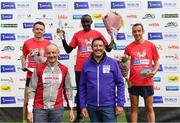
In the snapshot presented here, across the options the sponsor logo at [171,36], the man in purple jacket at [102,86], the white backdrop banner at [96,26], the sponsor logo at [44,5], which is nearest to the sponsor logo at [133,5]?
the white backdrop banner at [96,26]

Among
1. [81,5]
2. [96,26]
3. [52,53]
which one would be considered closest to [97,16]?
[96,26]

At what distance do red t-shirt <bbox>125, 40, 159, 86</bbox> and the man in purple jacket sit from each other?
4.20ft

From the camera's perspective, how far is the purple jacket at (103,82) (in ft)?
15.4

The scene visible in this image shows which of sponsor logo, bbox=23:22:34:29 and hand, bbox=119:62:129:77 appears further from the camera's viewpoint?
sponsor logo, bbox=23:22:34:29

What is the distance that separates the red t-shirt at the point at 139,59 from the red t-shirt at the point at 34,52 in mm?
1216

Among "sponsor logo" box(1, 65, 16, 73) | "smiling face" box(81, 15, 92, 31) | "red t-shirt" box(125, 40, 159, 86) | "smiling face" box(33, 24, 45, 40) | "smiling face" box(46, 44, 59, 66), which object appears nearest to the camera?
"smiling face" box(46, 44, 59, 66)

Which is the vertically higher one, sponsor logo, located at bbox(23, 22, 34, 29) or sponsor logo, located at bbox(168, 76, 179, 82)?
sponsor logo, located at bbox(23, 22, 34, 29)

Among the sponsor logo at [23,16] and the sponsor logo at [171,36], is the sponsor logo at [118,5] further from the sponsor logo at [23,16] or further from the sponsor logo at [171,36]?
the sponsor logo at [23,16]

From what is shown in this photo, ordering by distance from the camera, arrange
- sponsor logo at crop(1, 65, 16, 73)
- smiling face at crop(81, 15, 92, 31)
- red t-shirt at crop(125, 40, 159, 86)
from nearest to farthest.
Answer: red t-shirt at crop(125, 40, 159, 86)
smiling face at crop(81, 15, 92, 31)
sponsor logo at crop(1, 65, 16, 73)

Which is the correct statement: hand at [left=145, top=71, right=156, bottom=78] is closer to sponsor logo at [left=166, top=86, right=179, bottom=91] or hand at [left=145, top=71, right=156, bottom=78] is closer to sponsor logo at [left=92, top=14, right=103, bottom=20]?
sponsor logo at [left=166, top=86, right=179, bottom=91]

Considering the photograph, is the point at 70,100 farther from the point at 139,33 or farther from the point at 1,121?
the point at 1,121

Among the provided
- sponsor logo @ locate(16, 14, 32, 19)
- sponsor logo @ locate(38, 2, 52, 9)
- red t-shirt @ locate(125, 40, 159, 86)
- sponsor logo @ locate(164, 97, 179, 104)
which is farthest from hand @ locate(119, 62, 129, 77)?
sponsor logo @ locate(16, 14, 32, 19)

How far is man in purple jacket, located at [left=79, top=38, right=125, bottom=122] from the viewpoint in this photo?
4.68 m

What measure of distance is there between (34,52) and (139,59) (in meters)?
1.50
